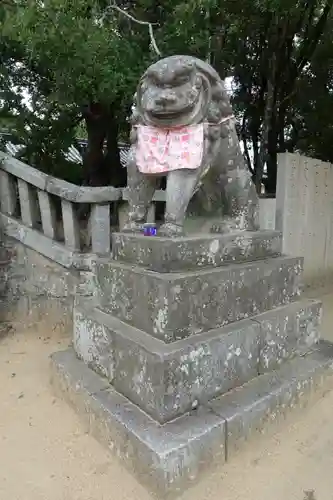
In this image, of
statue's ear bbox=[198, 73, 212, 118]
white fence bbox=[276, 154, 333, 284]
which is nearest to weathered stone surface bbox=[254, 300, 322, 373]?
statue's ear bbox=[198, 73, 212, 118]

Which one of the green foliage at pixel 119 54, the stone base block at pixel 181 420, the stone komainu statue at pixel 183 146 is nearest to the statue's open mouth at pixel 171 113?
the stone komainu statue at pixel 183 146

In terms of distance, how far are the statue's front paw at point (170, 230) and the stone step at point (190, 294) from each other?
0.21m

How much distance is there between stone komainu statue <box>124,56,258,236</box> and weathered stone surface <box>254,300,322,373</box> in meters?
0.55

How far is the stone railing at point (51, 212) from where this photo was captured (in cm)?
285

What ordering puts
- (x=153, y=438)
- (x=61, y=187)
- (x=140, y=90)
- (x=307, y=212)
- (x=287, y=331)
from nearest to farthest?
(x=153, y=438) → (x=140, y=90) → (x=287, y=331) → (x=61, y=187) → (x=307, y=212)

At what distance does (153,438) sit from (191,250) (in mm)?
836

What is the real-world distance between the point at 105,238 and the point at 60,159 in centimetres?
212

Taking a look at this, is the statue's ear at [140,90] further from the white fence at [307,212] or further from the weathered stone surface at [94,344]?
the white fence at [307,212]

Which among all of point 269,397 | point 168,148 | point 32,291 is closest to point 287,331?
point 269,397

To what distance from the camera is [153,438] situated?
4.93 feet

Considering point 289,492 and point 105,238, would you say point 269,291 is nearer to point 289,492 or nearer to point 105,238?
point 289,492

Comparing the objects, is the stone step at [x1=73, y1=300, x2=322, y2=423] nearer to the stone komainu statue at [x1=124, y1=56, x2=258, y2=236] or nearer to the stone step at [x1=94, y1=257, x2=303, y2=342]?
the stone step at [x1=94, y1=257, x2=303, y2=342]

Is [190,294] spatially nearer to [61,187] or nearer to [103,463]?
[103,463]

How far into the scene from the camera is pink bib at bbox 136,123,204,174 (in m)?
1.81
